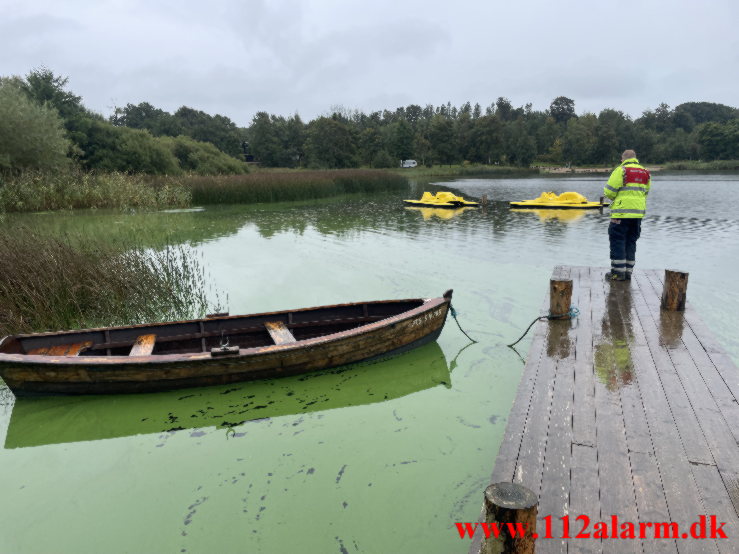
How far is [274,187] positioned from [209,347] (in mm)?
20819

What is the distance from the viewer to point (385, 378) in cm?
525

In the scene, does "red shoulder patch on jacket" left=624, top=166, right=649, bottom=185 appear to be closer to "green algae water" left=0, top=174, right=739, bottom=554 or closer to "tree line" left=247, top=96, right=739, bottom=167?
"green algae water" left=0, top=174, right=739, bottom=554

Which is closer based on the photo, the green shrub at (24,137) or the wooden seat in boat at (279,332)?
the wooden seat in boat at (279,332)

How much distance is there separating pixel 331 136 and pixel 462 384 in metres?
64.6

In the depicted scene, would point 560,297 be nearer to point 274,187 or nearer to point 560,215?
point 560,215

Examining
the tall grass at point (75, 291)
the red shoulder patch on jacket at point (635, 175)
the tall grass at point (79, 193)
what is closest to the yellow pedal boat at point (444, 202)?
the tall grass at point (79, 193)

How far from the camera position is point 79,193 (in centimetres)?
1862

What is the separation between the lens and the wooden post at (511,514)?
66.9 inches

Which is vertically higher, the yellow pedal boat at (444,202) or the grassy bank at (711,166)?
the grassy bank at (711,166)

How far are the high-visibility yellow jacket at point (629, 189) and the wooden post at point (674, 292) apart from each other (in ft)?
4.32

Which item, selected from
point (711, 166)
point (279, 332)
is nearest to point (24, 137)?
point (279, 332)

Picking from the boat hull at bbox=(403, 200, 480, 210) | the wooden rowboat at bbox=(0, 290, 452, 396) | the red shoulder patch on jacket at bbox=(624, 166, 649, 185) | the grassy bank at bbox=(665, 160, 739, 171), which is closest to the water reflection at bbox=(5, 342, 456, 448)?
the wooden rowboat at bbox=(0, 290, 452, 396)

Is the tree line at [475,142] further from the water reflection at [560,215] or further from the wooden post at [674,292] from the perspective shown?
the wooden post at [674,292]

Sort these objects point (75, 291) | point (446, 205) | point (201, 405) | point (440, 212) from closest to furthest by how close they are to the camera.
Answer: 1. point (201, 405)
2. point (75, 291)
3. point (440, 212)
4. point (446, 205)
